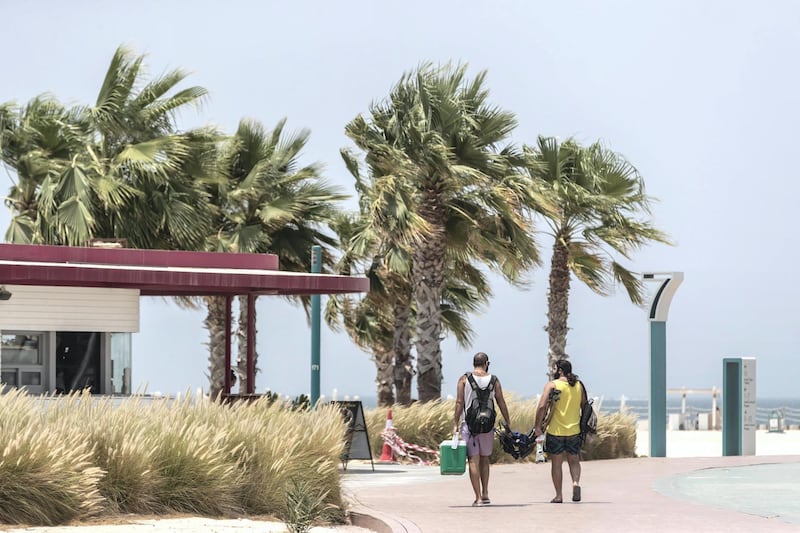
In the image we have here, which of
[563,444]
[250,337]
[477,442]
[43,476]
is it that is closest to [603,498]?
[563,444]

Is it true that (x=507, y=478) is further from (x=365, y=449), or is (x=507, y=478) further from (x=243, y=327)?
(x=243, y=327)

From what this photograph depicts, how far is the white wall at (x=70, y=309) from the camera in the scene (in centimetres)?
2281

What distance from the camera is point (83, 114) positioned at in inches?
1371

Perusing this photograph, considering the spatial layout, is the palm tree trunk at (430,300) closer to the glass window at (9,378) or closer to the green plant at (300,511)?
the glass window at (9,378)

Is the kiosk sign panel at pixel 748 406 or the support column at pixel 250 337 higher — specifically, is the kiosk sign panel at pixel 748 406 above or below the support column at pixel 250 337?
below

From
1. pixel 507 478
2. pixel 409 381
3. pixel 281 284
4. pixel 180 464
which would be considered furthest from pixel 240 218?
pixel 180 464

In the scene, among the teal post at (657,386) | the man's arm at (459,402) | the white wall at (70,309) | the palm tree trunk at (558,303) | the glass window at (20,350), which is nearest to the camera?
the man's arm at (459,402)

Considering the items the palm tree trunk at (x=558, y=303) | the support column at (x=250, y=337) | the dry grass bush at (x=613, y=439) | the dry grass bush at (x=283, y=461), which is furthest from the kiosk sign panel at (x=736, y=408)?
the dry grass bush at (x=283, y=461)

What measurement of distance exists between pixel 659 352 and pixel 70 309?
11.8 m

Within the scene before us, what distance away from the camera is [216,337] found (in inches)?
1540

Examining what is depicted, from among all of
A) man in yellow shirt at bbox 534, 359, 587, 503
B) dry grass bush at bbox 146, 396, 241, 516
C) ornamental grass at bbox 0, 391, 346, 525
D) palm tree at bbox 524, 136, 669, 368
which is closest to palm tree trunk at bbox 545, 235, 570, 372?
palm tree at bbox 524, 136, 669, 368

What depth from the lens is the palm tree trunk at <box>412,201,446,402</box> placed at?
31.2 m

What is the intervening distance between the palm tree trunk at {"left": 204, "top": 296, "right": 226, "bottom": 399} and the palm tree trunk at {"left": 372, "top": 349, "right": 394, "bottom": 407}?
22.7 feet

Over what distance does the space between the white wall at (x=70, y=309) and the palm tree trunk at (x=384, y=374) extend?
20.8 meters
